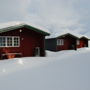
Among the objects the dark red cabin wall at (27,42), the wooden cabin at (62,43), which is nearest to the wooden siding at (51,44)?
the wooden cabin at (62,43)

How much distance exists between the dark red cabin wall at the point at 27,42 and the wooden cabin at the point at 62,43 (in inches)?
425

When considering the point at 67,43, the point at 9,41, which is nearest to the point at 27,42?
the point at 9,41

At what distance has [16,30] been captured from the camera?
18172mm

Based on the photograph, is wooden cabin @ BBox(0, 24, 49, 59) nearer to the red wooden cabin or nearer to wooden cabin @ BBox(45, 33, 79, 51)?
wooden cabin @ BBox(45, 33, 79, 51)

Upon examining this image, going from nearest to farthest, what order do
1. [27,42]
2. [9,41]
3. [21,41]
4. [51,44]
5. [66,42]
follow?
[9,41]
[21,41]
[27,42]
[51,44]
[66,42]

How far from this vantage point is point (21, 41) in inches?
726

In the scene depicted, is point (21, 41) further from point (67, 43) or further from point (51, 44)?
point (67, 43)

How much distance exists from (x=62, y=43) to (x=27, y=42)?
13.8m

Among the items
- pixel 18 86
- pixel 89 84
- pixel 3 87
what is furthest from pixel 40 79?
pixel 89 84

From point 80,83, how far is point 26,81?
2801 mm

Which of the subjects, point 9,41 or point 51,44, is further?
point 51,44

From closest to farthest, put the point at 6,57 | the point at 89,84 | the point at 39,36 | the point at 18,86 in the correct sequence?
1. the point at 89,84
2. the point at 18,86
3. the point at 6,57
4. the point at 39,36

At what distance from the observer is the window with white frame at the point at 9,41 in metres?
17.8

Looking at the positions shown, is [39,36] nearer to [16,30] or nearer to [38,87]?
[16,30]
